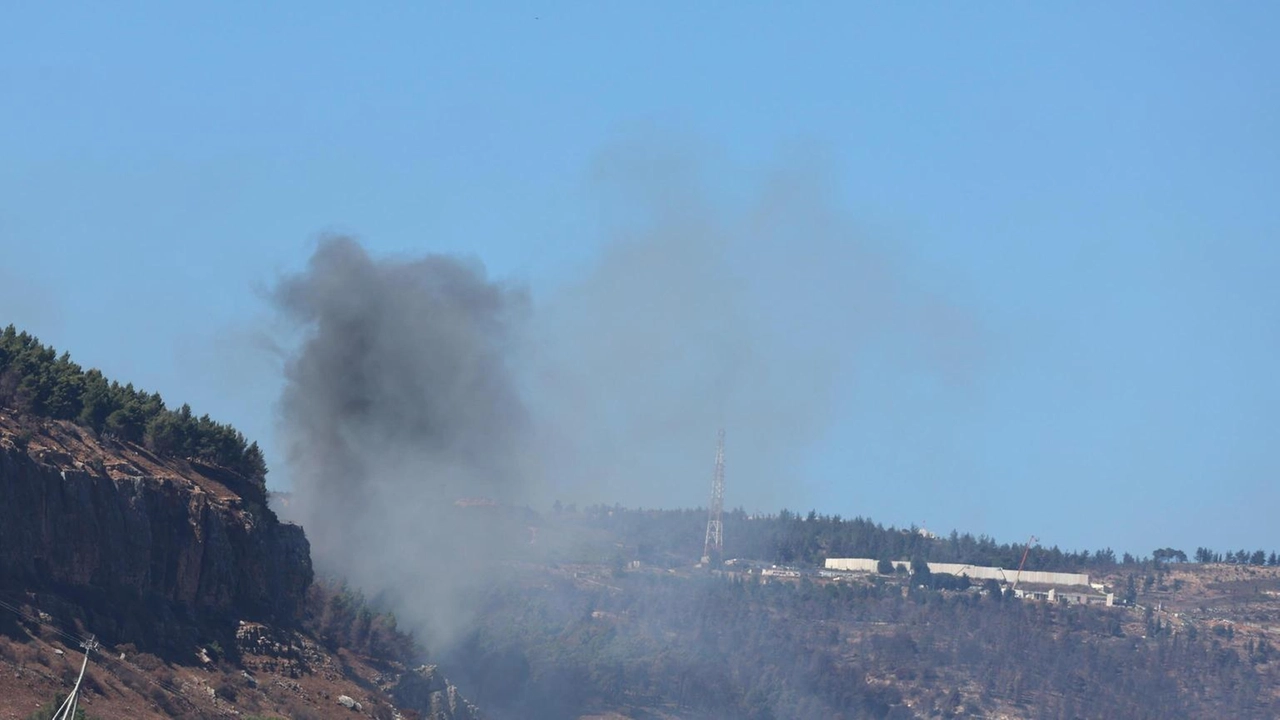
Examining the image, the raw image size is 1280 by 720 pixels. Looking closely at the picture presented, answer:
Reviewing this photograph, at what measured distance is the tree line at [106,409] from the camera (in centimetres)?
9025

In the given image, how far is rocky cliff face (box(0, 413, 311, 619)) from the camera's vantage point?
262 ft

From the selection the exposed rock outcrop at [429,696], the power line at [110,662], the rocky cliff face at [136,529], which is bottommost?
the exposed rock outcrop at [429,696]

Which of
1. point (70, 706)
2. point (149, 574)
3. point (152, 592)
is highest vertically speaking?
point (149, 574)

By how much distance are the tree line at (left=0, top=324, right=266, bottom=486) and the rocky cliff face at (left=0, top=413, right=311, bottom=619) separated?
1311mm

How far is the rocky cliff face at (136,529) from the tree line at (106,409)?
4.30 feet

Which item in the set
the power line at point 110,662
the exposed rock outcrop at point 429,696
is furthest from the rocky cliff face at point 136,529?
the exposed rock outcrop at point 429,696

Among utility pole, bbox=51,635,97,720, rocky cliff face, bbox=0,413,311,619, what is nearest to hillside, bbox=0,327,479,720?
rocky cliff face, bbox=0,413,311,619

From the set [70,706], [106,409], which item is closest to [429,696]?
[106,409]

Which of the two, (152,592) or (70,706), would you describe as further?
(152,592)

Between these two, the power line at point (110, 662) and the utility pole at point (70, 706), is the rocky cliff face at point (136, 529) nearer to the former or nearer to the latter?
the power line at point (110, 662)

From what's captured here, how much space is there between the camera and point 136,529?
86.4m

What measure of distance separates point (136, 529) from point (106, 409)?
1131 cm

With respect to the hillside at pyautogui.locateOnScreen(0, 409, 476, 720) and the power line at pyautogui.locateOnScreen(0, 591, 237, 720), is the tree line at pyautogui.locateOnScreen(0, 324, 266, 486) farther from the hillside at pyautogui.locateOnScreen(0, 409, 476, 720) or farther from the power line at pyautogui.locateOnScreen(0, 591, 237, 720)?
the power line at pyautogui.locateOnScreen(0, 591, 237, 720)

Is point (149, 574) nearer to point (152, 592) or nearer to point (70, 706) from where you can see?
point (152, 592)
